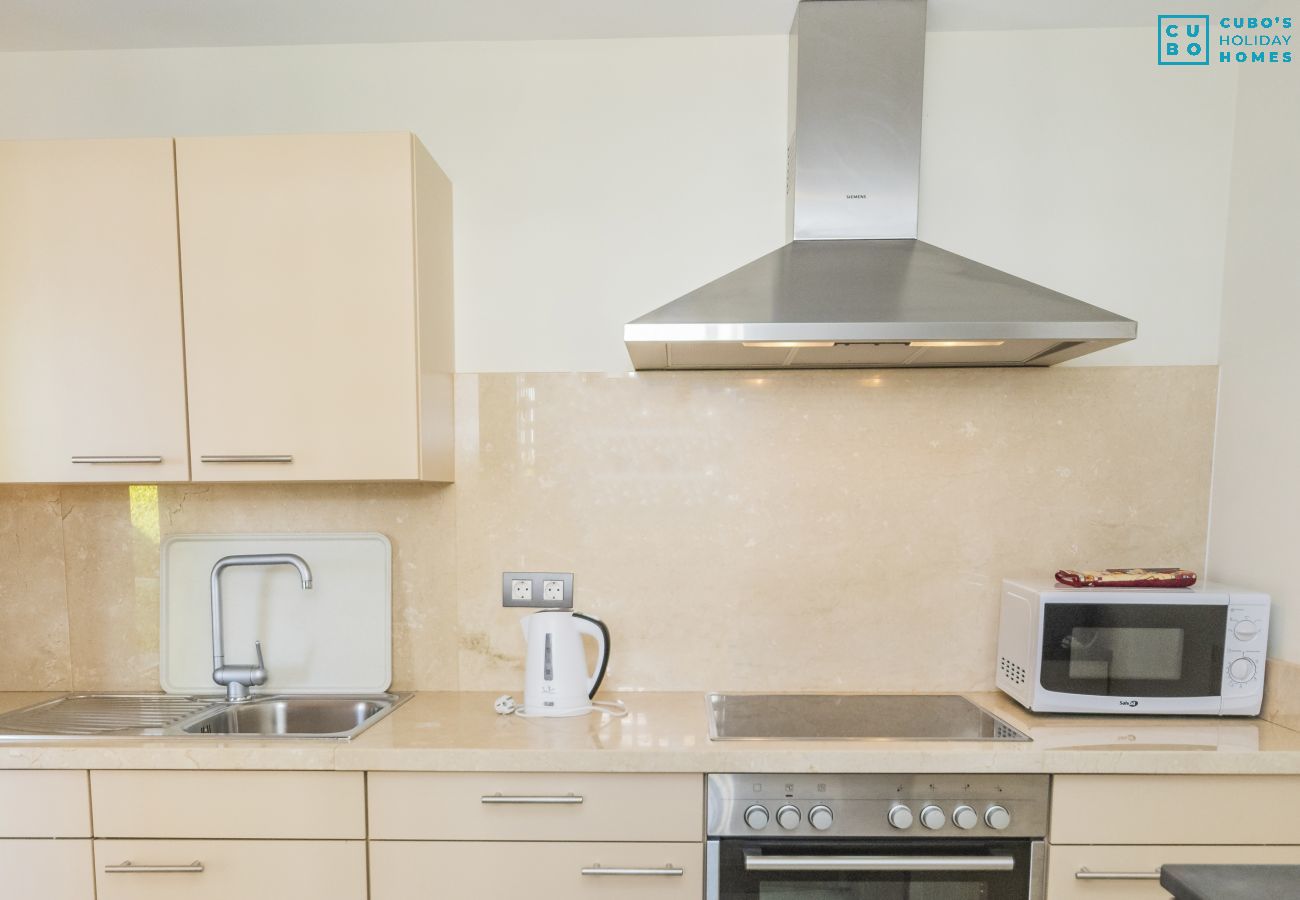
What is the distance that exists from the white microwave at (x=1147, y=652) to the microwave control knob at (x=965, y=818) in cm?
37

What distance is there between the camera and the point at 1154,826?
1.38m

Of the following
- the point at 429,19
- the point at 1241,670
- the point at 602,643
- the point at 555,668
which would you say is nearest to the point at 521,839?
the point at 555,668

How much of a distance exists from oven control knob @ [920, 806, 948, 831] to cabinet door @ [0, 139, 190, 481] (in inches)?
70.4

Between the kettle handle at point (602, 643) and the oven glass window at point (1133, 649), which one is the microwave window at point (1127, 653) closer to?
the oven glass window at point (1133, 649)

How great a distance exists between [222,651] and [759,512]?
Answer: 1482 mm

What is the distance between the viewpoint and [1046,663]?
1593 mm

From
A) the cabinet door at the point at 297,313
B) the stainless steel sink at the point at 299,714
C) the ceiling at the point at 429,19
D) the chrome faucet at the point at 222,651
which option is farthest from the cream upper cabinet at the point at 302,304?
the stainless steel sink at the point at 299,714

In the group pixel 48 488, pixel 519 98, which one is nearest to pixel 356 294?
pixel 519 98

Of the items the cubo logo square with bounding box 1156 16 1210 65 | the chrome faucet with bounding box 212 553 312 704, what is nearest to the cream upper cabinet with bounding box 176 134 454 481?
the chrome faucet with bounding box 212 553 312 704

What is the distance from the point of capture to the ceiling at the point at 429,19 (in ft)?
5.47

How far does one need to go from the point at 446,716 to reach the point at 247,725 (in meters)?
0.59

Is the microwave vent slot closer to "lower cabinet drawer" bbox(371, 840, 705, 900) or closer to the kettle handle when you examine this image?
"lower cabinet drawer" bbox(371, 840, 705, 900)

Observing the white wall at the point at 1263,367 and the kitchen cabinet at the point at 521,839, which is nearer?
the kitchen cabinet at the point at 521,839

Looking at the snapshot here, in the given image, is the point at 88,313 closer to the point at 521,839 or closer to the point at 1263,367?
the point at 521,839
